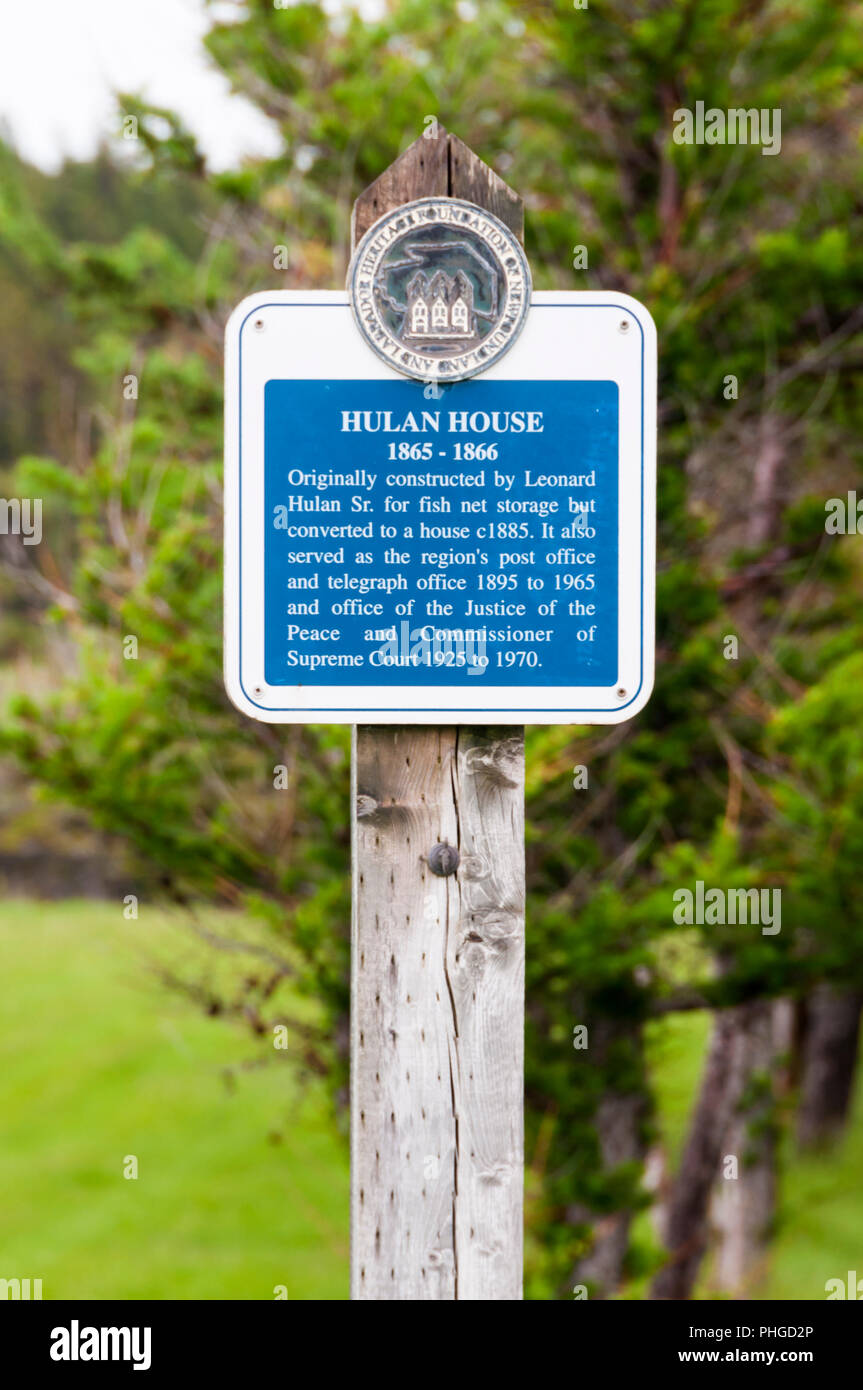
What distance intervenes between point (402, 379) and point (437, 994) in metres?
1.09

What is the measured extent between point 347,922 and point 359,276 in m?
2.71

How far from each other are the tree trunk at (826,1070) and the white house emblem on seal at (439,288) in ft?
29.5

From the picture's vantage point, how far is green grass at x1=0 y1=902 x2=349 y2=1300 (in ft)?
25.9

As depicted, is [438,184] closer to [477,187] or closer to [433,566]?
[477,187]

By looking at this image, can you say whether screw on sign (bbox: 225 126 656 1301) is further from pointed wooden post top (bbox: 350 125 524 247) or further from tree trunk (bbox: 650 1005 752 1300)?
tree trunk (bbox: 650 1005 752 1300)

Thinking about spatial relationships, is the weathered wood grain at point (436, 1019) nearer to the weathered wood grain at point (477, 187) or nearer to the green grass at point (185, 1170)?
the weathered wood grain at point (477, 187)

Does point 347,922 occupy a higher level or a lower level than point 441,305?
lower

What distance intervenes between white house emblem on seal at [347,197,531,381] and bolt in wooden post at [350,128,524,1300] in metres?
0.07

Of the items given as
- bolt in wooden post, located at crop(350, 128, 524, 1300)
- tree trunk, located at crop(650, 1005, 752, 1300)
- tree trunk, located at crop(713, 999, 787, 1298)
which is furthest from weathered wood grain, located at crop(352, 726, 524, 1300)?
tree trunk, located at crop(713, 999, 787, 1298)

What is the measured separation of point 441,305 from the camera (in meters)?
2.11

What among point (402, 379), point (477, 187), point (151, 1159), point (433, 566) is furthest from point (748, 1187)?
point (477, 187)

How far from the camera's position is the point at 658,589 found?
15.9 ft
